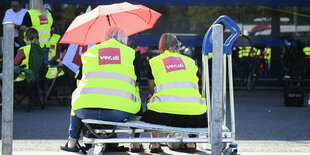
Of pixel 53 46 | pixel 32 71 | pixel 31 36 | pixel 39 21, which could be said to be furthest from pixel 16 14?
pixel 32 71

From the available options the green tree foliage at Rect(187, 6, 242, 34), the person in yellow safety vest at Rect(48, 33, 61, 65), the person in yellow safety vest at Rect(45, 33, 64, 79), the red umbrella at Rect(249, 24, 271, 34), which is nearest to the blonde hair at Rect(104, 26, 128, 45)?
the person in yellow safety vest at Rect(45, 33, 64, 79)

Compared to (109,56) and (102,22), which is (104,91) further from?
(102,22)

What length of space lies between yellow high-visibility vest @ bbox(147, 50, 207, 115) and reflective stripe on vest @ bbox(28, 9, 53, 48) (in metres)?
5.66

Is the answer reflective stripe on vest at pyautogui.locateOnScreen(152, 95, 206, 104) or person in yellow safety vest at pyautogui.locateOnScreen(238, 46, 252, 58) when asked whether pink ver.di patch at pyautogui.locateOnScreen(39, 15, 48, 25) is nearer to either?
person in yellow safety vest at pyautogui.locateOnScreen(238, 46, 252, 58)

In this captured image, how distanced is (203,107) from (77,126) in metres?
1.44

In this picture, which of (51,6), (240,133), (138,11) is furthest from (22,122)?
(51,6)

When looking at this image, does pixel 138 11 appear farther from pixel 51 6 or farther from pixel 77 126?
pixel 51 6

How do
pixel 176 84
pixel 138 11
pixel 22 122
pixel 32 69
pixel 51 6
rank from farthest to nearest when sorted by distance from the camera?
pixel 51 6
pixel 32 69
pixel 22 122
pixel 138 11
pixel 176 84

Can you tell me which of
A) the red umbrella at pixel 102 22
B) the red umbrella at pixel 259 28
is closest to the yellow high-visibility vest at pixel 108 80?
the red umbrella at pixel 102 22

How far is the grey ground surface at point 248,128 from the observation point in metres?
7.01

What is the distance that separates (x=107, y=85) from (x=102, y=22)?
176 cm

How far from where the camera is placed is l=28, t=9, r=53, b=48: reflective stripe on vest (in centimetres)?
1155

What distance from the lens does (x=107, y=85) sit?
19.4 feet

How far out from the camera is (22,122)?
9289 mm
